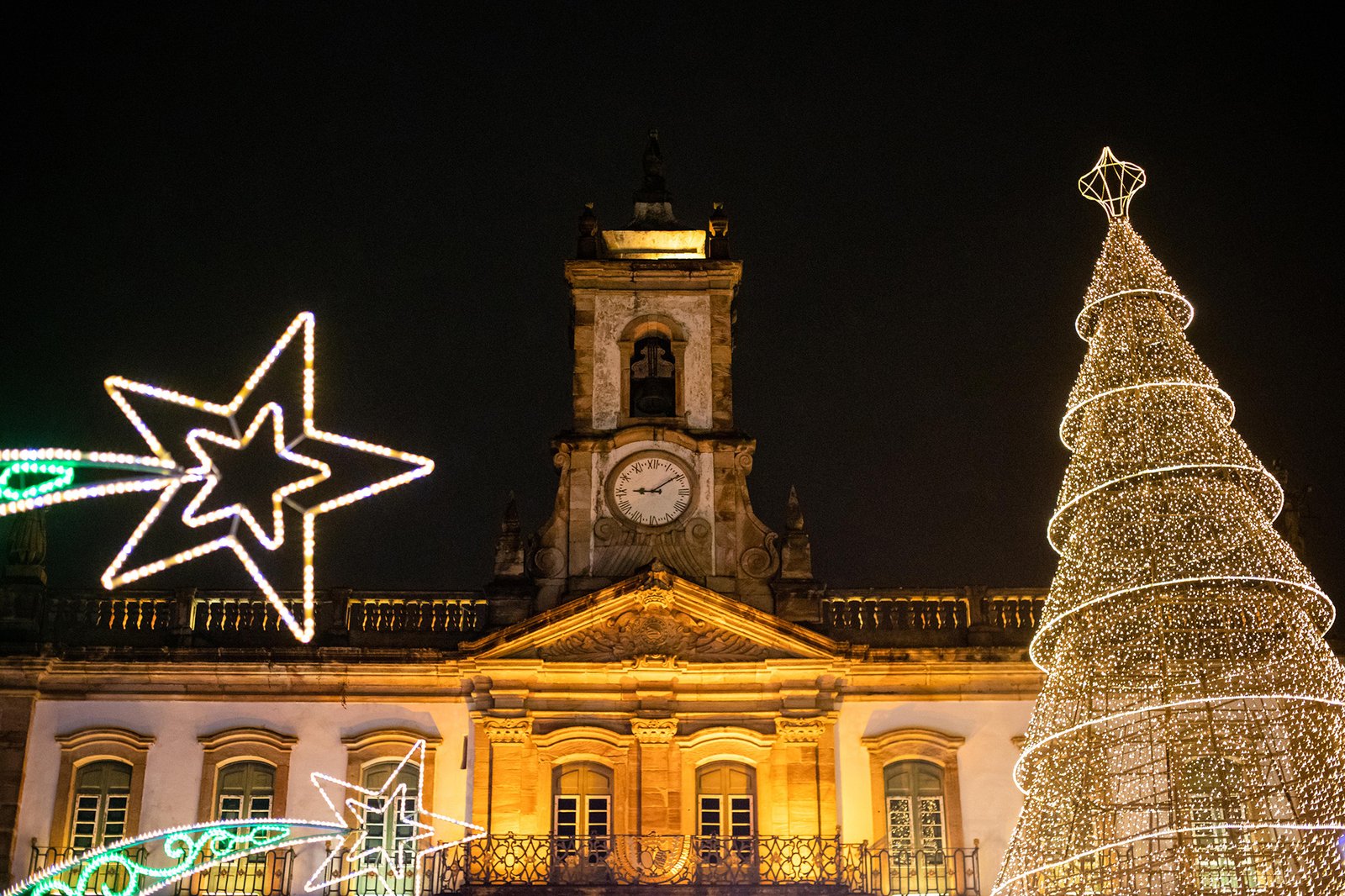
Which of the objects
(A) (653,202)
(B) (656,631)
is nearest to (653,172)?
(A) (653,202)

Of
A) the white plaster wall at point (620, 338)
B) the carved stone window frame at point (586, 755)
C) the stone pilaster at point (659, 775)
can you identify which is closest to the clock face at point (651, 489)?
the white plaster wall at point (620, 338)

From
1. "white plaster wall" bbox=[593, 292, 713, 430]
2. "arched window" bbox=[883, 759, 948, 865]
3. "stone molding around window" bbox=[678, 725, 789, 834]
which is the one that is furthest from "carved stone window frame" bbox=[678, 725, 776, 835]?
"white plaster wall" bbox=[593, 292, 713, 430]

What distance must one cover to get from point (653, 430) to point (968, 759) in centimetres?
658

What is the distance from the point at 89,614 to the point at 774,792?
399 inches

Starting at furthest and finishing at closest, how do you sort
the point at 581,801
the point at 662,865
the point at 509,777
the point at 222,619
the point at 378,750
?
the point at 222,619 → the point at 378,750 → the point at 581,801 → the point at 509,777 → the point at 662,865

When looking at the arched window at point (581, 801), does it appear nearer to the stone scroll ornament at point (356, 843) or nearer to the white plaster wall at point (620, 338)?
the stone scroll ornament at point (356, 843)

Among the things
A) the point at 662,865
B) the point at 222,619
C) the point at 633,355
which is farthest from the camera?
the point at 633,355

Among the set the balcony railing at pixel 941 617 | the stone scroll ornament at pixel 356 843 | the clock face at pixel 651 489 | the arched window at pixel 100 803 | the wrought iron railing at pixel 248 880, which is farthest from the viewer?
the clock face at pixel 651 489

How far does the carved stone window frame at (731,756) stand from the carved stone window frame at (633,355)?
15.9ft

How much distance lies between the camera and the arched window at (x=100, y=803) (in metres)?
22.6

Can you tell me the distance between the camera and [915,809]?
2286 cm

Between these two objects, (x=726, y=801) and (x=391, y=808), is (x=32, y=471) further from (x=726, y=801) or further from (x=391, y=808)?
(x=726, y=801)

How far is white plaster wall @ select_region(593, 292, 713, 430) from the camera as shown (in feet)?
82.0

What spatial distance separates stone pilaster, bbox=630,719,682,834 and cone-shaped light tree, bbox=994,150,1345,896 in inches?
233
